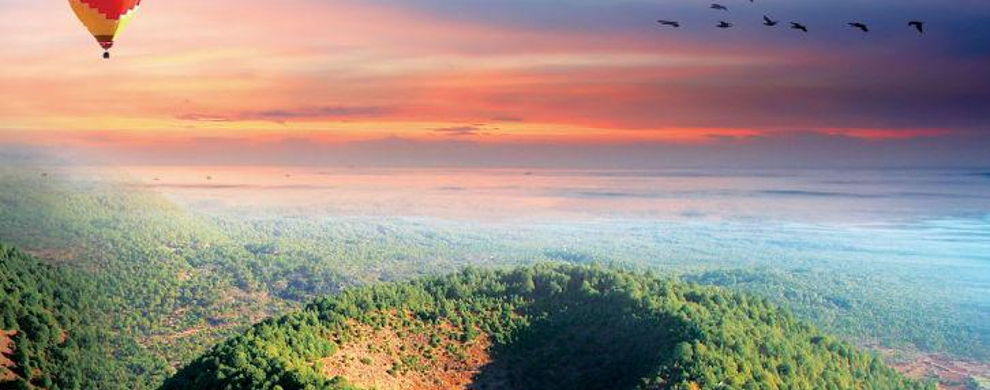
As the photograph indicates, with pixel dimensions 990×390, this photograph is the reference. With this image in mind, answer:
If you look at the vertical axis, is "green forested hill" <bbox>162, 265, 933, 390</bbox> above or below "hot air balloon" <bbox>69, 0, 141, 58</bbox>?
below

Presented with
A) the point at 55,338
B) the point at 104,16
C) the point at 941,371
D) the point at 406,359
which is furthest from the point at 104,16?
the point at 941,371

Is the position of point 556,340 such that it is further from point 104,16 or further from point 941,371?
point 941,371

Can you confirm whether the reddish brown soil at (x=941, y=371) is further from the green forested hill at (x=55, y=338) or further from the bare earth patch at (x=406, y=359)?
the green forested hill at (x=55, y=338)

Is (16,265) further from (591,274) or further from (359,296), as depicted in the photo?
(591,274)

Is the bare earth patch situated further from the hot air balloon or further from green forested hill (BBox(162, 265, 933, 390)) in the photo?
the hot air balloon

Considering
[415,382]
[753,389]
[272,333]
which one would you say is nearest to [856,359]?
[753,389]

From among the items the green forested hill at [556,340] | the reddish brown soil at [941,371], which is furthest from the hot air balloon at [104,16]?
the reddish brown soil at [941,371]

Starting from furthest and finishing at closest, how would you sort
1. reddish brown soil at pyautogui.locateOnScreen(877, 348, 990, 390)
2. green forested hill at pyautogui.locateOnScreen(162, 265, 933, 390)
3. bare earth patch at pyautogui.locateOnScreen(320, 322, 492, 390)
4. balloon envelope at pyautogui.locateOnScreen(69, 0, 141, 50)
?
reddish brown soil at pyautogui.locateOnScreen(877, 348, 990, 390)
balloon envelope at pyautogui.locateOnScreen(69, 0, 141, 50)
bare earth patch at pyautogui.locateOnScreen(320, 322, 492, 390)
green forested hill at pyautogui.locateOnScreen(162, 265, 933, 390)

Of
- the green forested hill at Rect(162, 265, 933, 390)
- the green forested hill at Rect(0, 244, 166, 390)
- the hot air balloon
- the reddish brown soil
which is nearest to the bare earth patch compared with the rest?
the green forested hill at Rect(162, 265, 933, 390)
